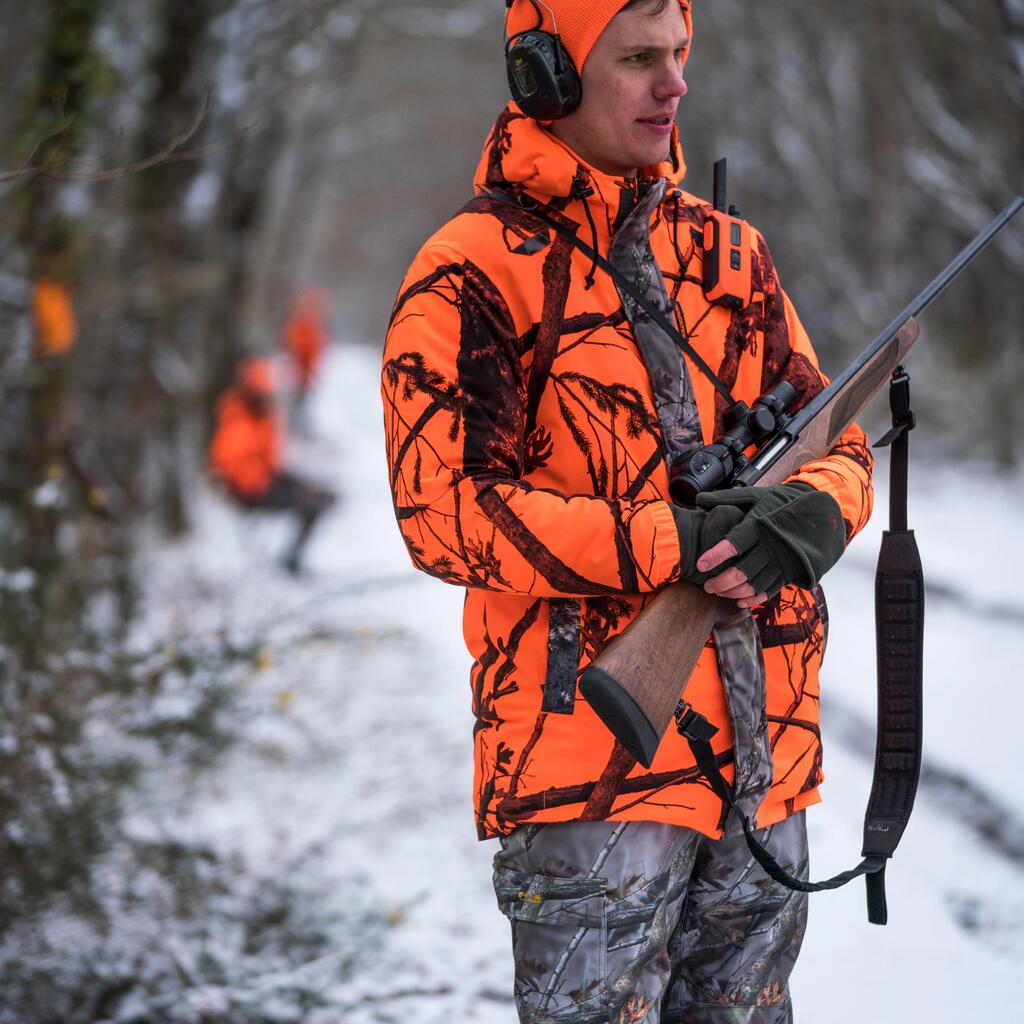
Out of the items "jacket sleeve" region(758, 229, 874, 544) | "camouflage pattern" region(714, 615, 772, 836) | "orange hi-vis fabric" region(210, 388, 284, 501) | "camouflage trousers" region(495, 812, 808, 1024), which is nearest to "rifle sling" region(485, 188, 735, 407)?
"jacket sleeve" region(758, 229, 874, 544)

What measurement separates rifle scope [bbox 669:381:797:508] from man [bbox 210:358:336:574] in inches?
283

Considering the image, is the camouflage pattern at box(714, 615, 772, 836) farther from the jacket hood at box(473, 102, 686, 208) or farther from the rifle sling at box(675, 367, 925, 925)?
the jacket hood at box(473, 102, 686, 208)

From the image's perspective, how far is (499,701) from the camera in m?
1.96

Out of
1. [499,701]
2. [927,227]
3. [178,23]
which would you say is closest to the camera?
[499,701]

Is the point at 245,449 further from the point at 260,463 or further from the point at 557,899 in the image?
the point at 557,899

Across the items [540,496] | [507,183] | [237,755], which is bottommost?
[540,496]

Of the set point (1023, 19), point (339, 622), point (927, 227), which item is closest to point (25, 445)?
point (339, 622)

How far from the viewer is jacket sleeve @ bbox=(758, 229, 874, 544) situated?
1993 mm

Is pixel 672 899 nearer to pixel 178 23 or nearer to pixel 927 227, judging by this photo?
pixel 178 23

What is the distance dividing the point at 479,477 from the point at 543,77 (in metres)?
0.66

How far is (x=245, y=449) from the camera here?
8828 mm

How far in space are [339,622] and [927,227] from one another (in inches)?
475

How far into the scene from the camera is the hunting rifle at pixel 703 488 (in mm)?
1713

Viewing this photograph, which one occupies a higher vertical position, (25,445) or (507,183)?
(25,445)
